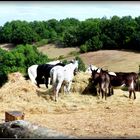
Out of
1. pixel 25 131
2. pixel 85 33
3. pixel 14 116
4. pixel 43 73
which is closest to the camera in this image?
pixel 25 131

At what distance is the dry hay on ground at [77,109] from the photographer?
12.3 m

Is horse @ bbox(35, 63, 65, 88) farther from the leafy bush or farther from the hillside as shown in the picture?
the leafy bush

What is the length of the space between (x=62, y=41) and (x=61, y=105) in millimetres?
86915

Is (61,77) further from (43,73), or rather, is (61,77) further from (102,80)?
(43,73)

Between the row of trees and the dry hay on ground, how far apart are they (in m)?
69.8

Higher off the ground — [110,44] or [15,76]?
[15,76]

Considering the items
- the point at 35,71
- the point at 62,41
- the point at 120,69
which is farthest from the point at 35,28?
the point at 35,71

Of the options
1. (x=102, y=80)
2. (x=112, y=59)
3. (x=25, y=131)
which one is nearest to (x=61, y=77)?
(x=102, y=80)

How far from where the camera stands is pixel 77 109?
15875 millimetres

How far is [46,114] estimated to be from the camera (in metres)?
15.1

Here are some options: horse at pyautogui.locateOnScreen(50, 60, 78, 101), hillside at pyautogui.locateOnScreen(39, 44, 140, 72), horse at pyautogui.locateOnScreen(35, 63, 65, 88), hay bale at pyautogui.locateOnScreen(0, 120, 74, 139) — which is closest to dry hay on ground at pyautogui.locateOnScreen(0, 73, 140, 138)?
horse at pyautogui.locateOnScreen(50, 60, 78, 101)

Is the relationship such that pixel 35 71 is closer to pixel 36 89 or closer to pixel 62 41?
pixel 36 89

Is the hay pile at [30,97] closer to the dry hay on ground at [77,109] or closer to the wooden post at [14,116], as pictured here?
the dry hay on ground at [77,109]

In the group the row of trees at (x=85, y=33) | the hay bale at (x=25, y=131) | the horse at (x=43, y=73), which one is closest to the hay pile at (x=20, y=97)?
the horse at (x=43, y=73)
